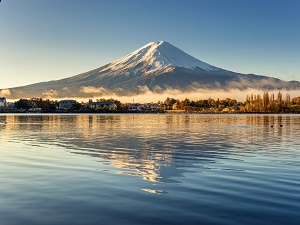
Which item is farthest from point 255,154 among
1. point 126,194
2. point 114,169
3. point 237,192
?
point 126,194

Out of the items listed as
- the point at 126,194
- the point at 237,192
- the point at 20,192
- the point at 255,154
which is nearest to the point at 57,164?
the point at 20,192

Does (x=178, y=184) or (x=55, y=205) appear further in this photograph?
(x=178, y=184)

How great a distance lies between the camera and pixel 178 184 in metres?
16.9

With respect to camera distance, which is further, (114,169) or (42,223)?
(114,169)

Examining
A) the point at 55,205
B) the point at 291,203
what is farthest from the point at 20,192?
the point at 291,203

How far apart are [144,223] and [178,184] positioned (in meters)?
5.95

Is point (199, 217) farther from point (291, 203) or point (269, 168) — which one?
point (269, 168)

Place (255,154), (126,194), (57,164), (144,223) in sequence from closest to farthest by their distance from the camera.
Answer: (144,223)
(126,194)
(57,164)
(255,154)

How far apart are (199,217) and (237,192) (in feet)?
12.7

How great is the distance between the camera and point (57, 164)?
2353cm

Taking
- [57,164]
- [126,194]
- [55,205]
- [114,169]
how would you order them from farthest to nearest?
1. [57,164]
2. [114,169]
3. [126,194]
4. [55,205]

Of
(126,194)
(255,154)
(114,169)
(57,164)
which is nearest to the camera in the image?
(126,194)

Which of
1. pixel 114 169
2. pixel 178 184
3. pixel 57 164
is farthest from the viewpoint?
pixel 57 164

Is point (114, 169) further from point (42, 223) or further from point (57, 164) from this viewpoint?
point (42, 223)
